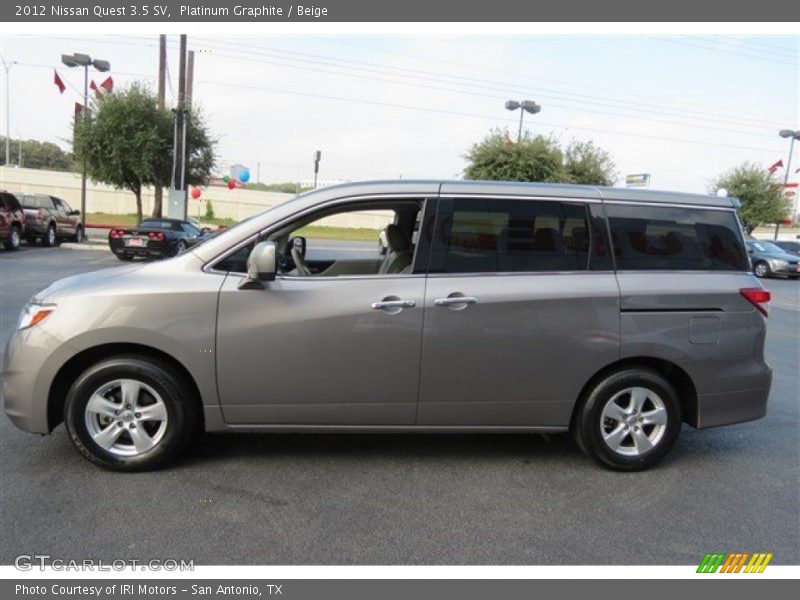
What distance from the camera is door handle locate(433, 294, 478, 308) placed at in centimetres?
379

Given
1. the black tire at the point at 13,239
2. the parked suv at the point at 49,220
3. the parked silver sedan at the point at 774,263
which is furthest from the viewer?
the parked silver sedan at the point at 774,263

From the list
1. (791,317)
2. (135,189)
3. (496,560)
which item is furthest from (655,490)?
(135,189)

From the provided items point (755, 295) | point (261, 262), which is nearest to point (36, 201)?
point (261, 262)

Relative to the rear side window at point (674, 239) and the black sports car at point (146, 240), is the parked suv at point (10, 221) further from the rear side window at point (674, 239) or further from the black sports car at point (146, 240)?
the rear side window at point (674, 239)

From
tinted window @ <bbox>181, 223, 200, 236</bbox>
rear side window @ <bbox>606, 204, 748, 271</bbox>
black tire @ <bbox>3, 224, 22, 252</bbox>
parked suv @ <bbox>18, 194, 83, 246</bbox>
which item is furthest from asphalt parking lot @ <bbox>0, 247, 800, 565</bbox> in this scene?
parked suv @ <bbox>18, 194, 83, 246</bbox>

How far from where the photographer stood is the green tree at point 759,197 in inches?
1631

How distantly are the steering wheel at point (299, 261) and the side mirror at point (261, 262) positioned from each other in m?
0.53

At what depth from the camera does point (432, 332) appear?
3801mm

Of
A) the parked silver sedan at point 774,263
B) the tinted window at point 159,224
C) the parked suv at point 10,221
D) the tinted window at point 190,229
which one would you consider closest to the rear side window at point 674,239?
the tinted window at point 159,224

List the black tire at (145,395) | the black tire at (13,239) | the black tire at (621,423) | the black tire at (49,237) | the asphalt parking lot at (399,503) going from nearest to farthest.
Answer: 1. the asphalt parking lot at (399,503)
2. the black tire at (145,395)
3. the black tire at (621,423)
4. the black tire at (13,239)
5. the black tire at (49,237)

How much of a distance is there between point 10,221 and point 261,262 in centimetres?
1798

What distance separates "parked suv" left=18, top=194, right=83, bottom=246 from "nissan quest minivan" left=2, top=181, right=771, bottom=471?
19281mm

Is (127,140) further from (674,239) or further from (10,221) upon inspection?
(674,239)

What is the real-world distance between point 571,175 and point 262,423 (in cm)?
3767
